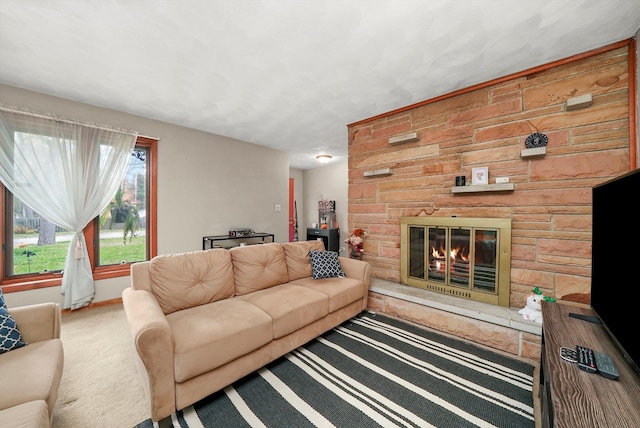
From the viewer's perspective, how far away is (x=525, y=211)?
2.32 metres

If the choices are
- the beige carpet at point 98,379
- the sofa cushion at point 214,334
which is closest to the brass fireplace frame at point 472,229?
the sofa cushion at point 214,334

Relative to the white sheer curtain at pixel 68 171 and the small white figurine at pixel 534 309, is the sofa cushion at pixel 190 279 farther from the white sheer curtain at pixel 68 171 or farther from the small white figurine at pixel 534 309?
the small white figurine at pixel 534 309

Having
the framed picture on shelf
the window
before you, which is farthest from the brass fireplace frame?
the window

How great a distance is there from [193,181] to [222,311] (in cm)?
265

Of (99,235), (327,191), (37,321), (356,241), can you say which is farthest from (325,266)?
(327,191)

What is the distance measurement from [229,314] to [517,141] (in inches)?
120

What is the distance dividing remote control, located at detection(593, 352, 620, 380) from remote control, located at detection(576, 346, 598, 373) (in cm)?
1

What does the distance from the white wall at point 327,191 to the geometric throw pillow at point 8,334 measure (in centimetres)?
485

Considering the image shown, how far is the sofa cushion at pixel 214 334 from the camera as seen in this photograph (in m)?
1.41

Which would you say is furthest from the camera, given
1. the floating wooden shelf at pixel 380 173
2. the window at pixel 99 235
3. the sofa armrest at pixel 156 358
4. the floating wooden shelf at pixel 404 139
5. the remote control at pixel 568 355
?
the floating wooden shelf at pixel 380 173

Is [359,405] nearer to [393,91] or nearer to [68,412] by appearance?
[68,412]

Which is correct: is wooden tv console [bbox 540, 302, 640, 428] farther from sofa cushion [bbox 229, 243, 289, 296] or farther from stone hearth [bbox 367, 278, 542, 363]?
sofa cushion [bbox 229, 243, 289, 296]

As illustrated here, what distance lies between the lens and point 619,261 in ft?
3.67

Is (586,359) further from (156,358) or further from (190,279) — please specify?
(190,279)
